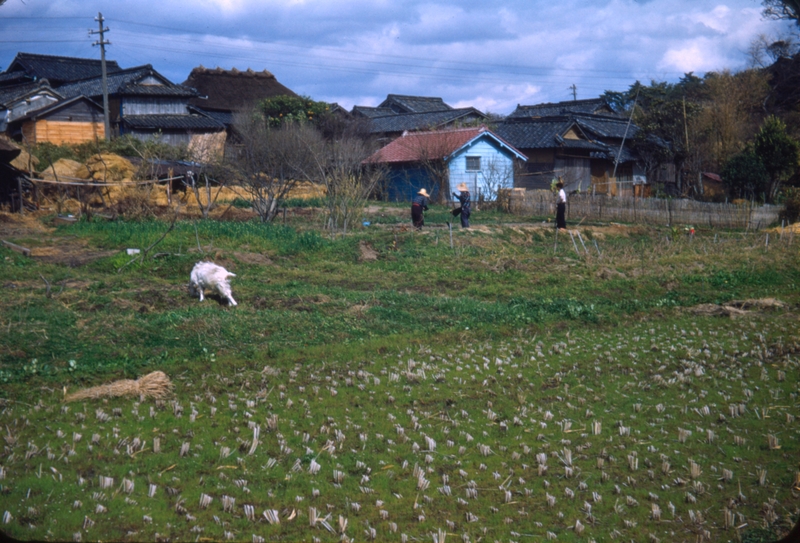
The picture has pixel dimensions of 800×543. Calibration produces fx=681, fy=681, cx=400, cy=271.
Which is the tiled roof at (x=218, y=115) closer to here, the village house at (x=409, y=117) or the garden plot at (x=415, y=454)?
the village house at (x=409, y=117)

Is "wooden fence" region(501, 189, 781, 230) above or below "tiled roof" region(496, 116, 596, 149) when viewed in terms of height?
below

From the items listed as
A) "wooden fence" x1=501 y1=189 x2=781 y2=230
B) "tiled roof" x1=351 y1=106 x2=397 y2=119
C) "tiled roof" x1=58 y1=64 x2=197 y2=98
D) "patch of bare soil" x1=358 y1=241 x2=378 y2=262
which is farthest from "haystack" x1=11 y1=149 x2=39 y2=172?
"tiled roof" x1=351 y1=106 x2=397 y2=119

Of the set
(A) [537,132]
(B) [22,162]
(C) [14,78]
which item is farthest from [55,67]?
(A) [537,132]

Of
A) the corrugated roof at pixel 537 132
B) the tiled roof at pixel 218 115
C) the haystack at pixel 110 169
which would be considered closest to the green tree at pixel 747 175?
the corrugated roof at pixel 537 132

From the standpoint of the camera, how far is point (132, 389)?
24.2ft

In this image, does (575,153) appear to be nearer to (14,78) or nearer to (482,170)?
(482,170)

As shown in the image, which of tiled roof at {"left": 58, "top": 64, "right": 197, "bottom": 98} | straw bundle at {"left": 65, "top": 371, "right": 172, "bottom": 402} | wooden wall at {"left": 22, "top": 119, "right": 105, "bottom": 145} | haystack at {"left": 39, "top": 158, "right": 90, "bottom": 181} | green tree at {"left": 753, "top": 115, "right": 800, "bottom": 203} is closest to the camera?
straw bundle at {"left": 65, "top": 371, "right": 172, "bottom": 402}

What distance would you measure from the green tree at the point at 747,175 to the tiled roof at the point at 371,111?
2782cm

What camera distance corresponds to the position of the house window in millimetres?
39344

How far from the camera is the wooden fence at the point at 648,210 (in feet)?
102

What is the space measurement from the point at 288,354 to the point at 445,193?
30.2m

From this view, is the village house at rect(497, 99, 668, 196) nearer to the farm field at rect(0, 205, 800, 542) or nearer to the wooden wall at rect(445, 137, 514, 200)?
the wooden wall at rect(445, 137, 514, 200)

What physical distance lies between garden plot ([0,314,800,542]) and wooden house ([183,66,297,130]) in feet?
143

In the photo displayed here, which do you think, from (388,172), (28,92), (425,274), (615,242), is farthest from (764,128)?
(28,92)
